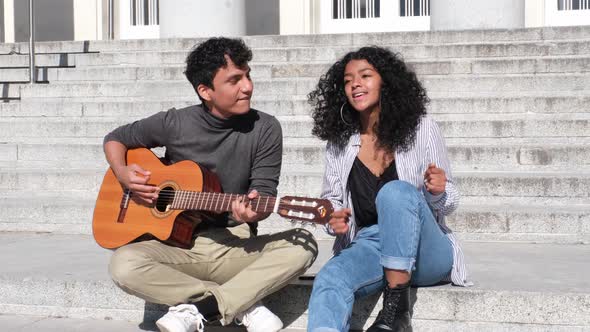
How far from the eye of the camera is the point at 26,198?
6.83 m

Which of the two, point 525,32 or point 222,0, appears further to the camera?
point 222,0

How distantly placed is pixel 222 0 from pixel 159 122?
6336 mm

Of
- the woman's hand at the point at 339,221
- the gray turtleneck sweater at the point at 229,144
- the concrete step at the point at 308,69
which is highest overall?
the concrete step at the point at 308,69

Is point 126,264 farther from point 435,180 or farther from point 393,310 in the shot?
point 435,180

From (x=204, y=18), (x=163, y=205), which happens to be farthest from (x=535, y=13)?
(x=163, y=205)

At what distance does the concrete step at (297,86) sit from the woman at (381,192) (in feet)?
12.6

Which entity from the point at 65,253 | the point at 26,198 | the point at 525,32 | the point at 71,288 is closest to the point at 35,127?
the point at 26,198

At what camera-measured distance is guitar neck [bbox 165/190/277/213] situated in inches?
150

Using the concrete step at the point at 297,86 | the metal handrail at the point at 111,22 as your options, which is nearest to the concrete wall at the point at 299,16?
the metal handrail at the point at 111,22

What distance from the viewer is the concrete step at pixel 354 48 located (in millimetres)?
8484

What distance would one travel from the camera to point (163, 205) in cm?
412

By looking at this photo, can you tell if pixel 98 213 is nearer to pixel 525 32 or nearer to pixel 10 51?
pixel 525 32

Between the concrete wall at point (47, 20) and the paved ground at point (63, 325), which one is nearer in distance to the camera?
the paved ground at point (63, 325)

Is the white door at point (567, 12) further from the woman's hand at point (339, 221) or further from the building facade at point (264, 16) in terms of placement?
the woman's hand at point (339, 221)
